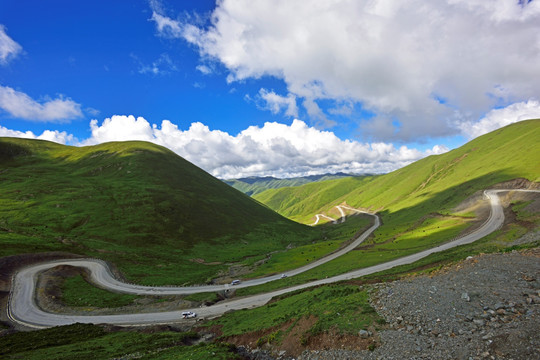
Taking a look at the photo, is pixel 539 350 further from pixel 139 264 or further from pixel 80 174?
pixel 80 174

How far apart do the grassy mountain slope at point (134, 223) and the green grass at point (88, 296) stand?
1434 centimetres

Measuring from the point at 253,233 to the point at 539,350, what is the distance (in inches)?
6146

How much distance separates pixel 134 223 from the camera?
132m

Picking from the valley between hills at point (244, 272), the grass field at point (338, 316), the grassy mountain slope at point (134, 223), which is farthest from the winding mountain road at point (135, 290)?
the grass field at point (338, 316)

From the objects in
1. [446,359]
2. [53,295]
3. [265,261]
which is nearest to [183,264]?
[265,261]

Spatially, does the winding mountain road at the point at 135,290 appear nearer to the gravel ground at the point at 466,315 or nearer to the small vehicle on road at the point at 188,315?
the small vehicle on road at the point at 188,315

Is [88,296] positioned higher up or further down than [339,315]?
further down

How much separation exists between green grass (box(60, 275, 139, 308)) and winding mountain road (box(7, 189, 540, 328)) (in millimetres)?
3669

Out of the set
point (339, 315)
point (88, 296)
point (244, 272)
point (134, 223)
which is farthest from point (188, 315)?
point (134, 223)

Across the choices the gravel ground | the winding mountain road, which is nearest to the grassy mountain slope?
the winding mountain road

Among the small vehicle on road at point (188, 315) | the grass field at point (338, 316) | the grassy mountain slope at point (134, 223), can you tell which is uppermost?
the grassy mountain slope at point (134, 223)

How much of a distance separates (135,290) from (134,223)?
69.6 metres

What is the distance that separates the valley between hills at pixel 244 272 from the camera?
67.5 ft

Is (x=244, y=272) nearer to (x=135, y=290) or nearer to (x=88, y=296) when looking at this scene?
(x=135, y=290)
